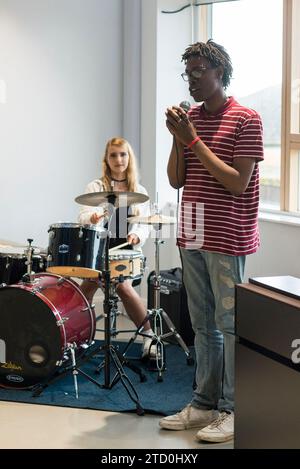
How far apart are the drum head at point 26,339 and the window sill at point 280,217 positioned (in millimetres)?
1496

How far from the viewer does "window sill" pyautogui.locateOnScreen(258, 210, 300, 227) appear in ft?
15.0

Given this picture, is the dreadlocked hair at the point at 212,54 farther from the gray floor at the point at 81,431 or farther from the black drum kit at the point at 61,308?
the gray floor at the point at 81,431

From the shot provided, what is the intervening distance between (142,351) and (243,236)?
165 cm

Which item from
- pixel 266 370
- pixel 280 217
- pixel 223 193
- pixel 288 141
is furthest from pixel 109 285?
pixel 288 141

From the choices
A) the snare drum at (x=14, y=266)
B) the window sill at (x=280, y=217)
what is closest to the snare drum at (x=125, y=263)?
the snare drum at (x=14, y=266)

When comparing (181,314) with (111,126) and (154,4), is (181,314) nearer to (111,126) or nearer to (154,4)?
(111,126)

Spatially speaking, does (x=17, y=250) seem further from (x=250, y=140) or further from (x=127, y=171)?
(x=250, y=140)

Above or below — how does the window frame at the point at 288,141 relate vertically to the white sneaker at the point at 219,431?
above

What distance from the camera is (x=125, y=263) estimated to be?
421 centimetres

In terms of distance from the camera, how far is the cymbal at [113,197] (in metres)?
3.76

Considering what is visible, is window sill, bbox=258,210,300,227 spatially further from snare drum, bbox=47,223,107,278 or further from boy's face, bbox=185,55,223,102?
boy's face, bbox=185,55,223,102

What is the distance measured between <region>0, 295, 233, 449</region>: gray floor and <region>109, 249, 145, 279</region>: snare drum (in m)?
0.78

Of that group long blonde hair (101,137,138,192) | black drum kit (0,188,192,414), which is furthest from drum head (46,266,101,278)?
long blonde hair (101,137,138,192)

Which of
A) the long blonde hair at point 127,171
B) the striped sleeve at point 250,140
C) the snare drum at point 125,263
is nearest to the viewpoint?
the striped sleeve at point 250,140
